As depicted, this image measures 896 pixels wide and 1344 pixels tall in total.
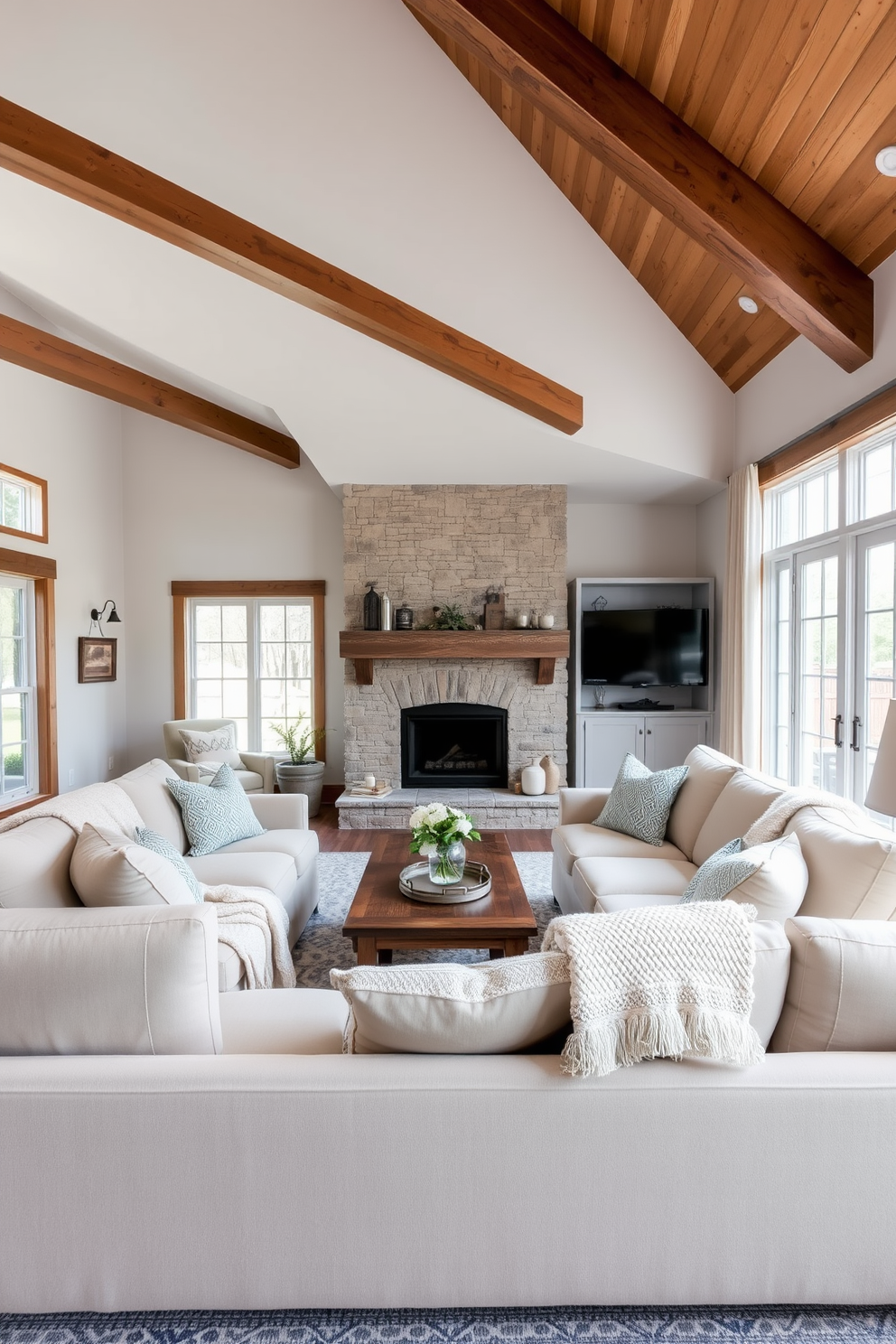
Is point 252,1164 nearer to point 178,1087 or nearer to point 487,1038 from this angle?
point 178,1087

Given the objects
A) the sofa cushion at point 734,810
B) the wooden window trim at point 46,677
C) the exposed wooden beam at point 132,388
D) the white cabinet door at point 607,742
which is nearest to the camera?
the sofa cushion at point 734,810

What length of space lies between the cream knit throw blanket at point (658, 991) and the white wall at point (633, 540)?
5246mm

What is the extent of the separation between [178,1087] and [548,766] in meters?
4.82

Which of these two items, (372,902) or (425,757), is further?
(425,757)

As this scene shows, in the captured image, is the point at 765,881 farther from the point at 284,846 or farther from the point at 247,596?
the point at 247,596

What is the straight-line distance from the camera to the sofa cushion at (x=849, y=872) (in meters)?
1.84

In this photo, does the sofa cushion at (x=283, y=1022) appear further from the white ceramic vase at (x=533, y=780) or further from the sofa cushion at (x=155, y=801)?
the white ceramic vase at (x=533, y=780)

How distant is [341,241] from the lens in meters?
4.24

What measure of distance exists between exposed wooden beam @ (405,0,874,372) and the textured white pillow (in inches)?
124

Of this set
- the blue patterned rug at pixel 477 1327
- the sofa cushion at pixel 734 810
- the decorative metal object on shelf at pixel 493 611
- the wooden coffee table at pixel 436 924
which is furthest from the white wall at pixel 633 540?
the blue patterned rug at pixel 477 1327

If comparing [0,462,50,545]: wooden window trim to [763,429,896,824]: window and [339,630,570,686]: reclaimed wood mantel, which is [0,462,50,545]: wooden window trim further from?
[763,429,896,824]: window

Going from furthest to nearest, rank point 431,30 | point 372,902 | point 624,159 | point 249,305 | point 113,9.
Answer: point 249,305 → point 431,30 → point 113,9 → point 624,159 → point 372,902

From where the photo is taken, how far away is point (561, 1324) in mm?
1466

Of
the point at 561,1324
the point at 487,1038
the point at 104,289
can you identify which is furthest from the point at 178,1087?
the point at 104,289
